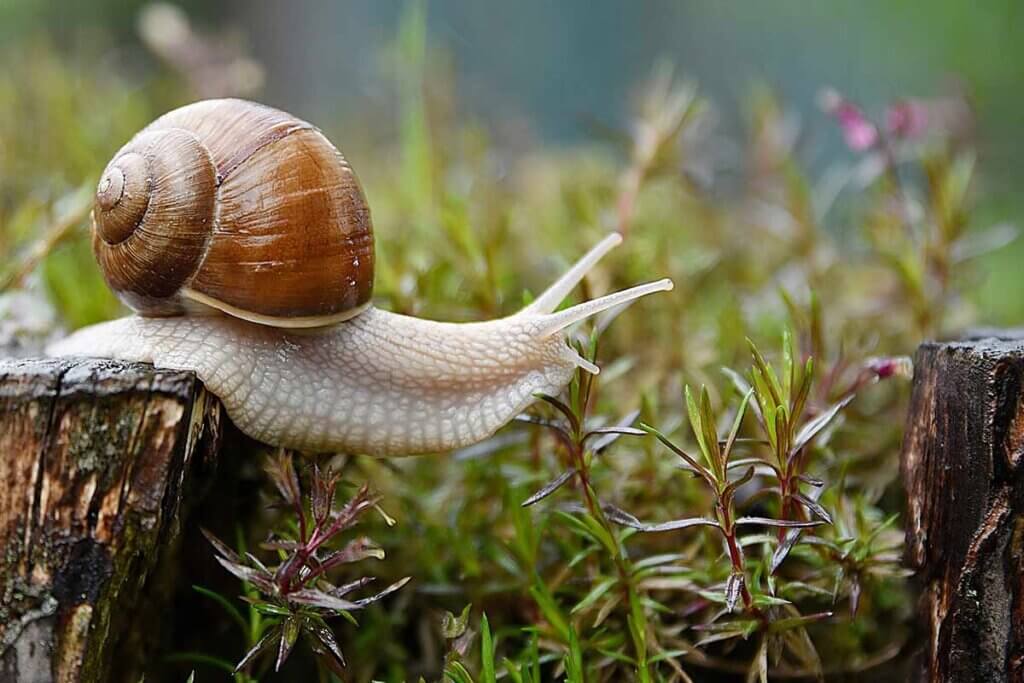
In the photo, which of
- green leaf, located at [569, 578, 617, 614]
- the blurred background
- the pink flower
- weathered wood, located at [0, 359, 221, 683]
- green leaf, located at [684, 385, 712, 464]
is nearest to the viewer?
weathered wood, located at [0, 359, 221, 683]

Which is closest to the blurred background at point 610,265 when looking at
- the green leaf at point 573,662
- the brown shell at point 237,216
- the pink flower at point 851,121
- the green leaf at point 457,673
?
the pink flower at point 851,121

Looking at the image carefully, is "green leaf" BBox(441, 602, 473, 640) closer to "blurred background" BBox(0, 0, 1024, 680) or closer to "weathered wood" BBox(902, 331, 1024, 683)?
"blurred background" BBox(0, 0, 1024, 680)

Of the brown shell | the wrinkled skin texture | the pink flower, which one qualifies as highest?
the pink flower

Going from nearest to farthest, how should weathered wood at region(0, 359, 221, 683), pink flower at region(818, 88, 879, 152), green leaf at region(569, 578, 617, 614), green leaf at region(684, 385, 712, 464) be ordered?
1. weathered wood at region(0, 359, 221, 683)
2. green leaf at region(684, 385, 712, 464)
3. green leaf at region(569, 578, 617, 614)
4. pink flower at region(818, 88, 879, 152)

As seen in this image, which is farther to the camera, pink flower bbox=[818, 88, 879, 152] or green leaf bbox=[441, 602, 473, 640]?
pink flower bbox=[818, 88, 879, 152]

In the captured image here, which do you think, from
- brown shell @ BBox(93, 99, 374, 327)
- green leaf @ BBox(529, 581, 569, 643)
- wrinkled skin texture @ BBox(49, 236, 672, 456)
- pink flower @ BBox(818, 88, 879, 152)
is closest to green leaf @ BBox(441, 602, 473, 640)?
green leaf @ BBox(529, 581, 569, 643)

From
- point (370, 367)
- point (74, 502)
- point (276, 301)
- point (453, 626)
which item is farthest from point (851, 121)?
point (74, 502)

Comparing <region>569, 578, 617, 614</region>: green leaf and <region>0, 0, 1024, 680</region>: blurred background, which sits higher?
<region>0, 0, 1024, 680</region>: blurred background
